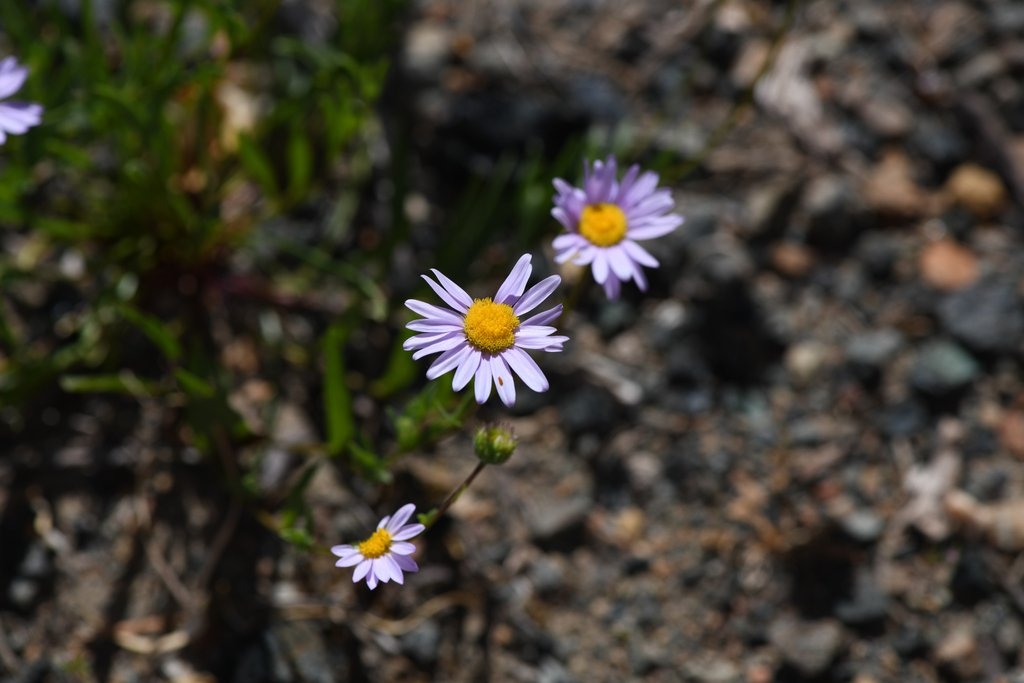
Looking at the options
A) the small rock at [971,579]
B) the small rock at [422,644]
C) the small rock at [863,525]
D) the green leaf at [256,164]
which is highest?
the green leaf at [256,164]

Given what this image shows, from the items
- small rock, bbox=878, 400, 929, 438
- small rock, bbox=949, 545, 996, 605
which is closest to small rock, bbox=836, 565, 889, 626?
small rock, bbox=949, 545, 996, 605

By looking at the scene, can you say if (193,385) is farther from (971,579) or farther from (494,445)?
(971,579)

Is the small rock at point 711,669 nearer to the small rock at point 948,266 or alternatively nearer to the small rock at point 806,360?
the small rock at point 806,360

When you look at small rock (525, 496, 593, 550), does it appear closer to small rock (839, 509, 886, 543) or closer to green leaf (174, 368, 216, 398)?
small rock (839, 509, 886, 543)

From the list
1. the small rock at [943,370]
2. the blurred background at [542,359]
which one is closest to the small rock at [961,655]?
the blurred background at [542,359]

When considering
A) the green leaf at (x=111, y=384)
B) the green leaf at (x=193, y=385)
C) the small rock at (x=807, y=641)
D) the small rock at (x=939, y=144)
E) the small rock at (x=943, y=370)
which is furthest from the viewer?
the small rock at (x=939, y=144)

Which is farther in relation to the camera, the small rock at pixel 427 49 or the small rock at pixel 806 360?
the small rock at pixel 427 49

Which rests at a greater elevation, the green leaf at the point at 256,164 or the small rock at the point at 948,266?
the small rock at the point at 948,266

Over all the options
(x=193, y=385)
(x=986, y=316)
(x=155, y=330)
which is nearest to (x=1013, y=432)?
(x=986, y=316)
